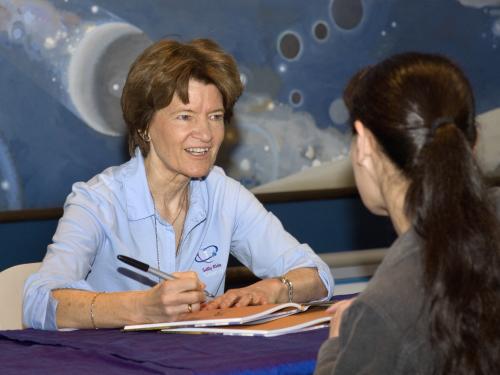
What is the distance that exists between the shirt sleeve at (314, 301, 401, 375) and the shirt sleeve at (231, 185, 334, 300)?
1.37 meters

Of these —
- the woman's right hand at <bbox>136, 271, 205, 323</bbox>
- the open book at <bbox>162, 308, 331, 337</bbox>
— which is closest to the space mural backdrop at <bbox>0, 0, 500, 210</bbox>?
the woman's right hand at <bbox>136, 271, 205, 323</bbox>

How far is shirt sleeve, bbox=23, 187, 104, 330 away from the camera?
2.46 metres

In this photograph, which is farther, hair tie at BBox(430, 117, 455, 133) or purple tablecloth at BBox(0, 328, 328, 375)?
purple tablecloth at BBox(0, 328, 328, 375)

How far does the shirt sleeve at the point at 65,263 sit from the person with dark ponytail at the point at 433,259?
1108 mm

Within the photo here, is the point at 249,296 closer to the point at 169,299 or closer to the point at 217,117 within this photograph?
the point at 169,299

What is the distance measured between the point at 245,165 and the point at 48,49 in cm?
90

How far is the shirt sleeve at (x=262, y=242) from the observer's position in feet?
9.61

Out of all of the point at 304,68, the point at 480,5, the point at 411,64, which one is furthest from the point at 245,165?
the point at 411,64

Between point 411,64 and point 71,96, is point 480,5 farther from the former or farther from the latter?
point 411,64

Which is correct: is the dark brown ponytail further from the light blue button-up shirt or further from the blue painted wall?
the blue painted wall

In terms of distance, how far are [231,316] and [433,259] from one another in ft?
2.76

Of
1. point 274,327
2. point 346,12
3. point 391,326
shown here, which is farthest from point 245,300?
point 346,12

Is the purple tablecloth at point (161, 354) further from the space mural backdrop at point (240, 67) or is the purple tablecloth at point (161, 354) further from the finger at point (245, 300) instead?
the space mural backdrop at point (240, 67)

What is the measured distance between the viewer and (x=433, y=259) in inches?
58.5
